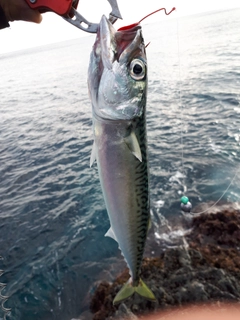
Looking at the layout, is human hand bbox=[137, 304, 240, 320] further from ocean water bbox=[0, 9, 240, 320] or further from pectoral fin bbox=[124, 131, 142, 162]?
pectoral fin bbox=[124, 131, 142, 162]

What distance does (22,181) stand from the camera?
11.0 meters

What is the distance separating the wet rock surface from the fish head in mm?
3830

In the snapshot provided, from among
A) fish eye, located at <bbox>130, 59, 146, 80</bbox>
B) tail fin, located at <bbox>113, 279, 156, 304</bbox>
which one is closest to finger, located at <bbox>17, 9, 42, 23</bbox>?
fish eye, located at <bbox>130, 59, 146, 80</bbox>

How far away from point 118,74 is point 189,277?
427cm

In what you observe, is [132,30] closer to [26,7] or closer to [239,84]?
[26,7]

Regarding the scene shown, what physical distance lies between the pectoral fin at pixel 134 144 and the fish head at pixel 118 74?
18 cm

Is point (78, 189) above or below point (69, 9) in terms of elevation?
below

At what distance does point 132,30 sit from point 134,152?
106cm

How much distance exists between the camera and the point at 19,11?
2.74 metres

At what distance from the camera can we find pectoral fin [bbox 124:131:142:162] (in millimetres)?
2553

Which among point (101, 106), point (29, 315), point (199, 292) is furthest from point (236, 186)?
point (101, 106)

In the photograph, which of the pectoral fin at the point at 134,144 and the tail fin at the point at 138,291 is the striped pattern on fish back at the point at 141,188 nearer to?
the pectoral fin at the point at 134,144

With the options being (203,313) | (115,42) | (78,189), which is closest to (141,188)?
(115,42)

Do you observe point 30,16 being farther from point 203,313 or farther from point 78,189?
point 78,189
